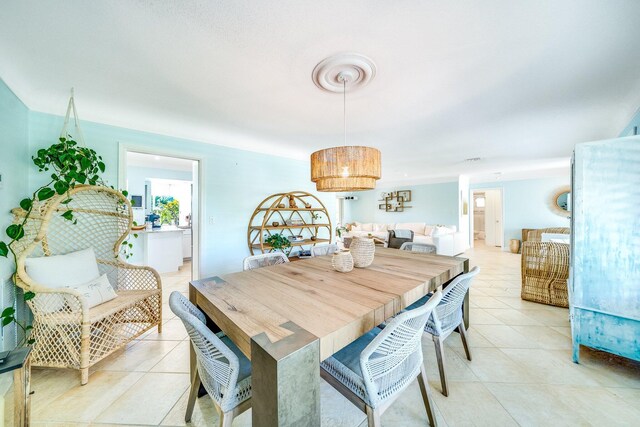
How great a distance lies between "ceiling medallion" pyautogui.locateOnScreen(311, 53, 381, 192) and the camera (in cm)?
168

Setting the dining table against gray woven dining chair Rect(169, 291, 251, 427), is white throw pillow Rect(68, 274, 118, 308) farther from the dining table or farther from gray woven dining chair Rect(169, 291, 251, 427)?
gray woven dining chair Rect(169, 291, 251, 427)

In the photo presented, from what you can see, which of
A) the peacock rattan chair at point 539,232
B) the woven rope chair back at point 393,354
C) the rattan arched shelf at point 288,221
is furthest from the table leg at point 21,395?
the peacock rattan chair at point 539,232

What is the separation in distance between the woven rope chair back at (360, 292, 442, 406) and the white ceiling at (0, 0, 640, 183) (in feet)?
5.10

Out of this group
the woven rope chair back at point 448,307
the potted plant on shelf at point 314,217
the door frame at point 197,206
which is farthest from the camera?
the potted plant on shelf at point 314,217

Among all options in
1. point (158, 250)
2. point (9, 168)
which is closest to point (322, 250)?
point (9, 168)

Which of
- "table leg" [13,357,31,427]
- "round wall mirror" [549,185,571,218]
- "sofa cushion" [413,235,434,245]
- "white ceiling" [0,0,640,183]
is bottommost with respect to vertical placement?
"table leg" [13,357,31,427]

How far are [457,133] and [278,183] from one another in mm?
2869

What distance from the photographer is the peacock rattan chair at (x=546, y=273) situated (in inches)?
113

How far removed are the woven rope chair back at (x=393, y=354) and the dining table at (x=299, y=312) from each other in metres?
0.12

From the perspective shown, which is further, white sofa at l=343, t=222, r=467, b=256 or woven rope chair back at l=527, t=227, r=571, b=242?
woven rope chair back at l=527, t=227, r=571, b=242

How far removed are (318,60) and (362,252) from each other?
1.49m

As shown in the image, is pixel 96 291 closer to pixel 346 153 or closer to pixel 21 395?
pixel 21 395

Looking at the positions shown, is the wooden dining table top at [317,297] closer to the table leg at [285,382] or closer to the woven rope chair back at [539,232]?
the table leg at [285,382]

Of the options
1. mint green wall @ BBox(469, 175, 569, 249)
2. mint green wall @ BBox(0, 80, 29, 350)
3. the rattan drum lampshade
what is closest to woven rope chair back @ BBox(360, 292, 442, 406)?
the rattan drum lampshade
